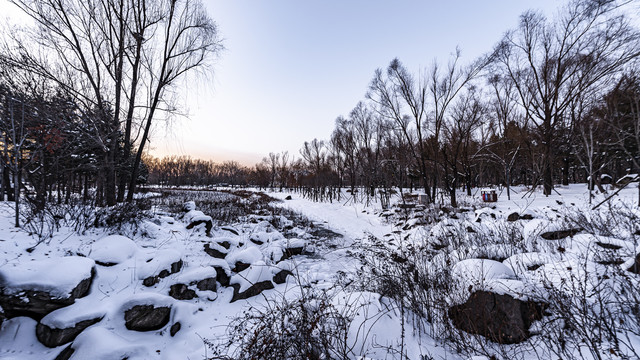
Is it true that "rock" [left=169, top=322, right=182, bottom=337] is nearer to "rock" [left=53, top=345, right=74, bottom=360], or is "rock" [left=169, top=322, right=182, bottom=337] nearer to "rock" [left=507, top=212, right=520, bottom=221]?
"rock" [left=53, top=345, right=74, bottom=360]

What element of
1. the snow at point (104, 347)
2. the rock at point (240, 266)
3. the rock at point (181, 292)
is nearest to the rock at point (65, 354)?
the snow at point (104, 347)

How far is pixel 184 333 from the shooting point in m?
3.07

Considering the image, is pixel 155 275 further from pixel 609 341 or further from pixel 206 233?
pixel 609 341

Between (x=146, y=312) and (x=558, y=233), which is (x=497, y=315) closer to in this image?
(x=558, y=233)

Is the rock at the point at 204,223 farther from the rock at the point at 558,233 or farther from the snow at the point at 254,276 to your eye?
the rock at the point at 558,233

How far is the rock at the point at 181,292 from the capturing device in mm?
3792

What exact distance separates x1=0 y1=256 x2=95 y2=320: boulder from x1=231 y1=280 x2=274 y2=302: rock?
2.16 m

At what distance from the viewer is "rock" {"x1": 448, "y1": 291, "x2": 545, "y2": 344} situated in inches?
95.8

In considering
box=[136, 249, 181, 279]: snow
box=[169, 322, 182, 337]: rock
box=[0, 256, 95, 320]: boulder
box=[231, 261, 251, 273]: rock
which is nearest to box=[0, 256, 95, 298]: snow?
box=[0, 256, 95, 320]: boulder

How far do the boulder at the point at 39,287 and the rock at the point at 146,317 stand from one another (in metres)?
0.75

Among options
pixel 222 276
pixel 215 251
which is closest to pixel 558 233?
pixel 222 276

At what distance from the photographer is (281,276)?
4.93m

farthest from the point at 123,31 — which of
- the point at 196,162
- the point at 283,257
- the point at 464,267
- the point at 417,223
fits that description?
the point at 196,162

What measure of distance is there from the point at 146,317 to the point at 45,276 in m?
1.32
